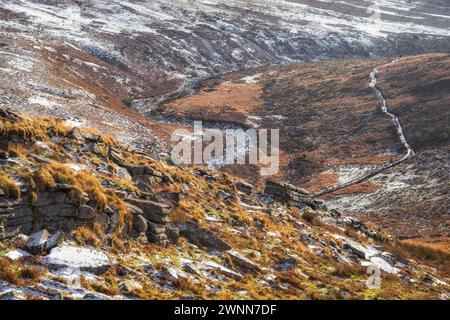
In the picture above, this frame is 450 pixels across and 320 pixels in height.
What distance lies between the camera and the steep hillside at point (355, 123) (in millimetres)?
45281

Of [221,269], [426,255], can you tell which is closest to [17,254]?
[221,269]

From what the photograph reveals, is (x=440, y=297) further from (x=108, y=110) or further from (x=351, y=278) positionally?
(x=108, y=110)

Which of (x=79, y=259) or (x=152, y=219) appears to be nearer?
(x=79, y=259)

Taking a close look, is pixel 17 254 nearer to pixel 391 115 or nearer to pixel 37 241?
pixel 37 241

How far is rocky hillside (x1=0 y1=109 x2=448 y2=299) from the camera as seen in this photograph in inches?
474

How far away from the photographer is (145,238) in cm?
1523

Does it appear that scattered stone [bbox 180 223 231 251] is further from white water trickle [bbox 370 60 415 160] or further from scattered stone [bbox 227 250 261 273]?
white water trickle [bbox 370 60 415 160]

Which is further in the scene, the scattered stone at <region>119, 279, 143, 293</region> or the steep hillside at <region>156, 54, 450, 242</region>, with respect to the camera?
the steep hillside at <region>156, 54, 450, 242</region>

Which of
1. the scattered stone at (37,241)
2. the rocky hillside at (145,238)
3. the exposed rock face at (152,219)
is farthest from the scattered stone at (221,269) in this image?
the scattered stone at (37,241)

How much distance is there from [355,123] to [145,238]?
6244cm

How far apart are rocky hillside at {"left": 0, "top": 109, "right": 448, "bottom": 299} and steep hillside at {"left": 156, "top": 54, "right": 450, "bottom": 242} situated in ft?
61.3

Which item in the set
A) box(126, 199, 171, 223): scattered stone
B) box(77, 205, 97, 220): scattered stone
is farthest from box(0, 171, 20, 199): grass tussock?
box(126, 199, 171, 223): scattered stone

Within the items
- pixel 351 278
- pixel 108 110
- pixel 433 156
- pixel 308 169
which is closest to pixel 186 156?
pixel 108 110

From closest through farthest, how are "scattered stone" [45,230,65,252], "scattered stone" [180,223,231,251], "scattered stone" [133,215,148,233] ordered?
"scattered stone" [45,230,65,252] < "scattered stone" [133,215,148,233] < "scattered stone" [180,223,231,251]
